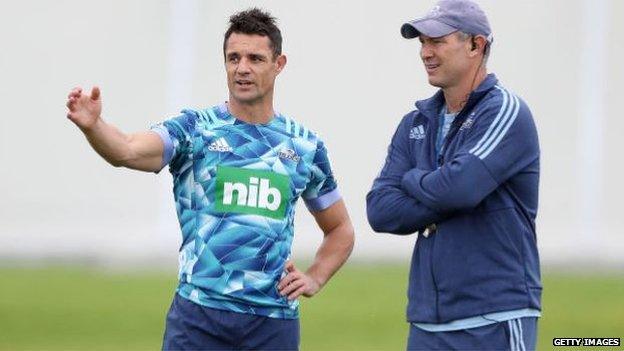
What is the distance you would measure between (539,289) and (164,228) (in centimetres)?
1707

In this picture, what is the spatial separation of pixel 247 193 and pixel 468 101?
1.13 meters

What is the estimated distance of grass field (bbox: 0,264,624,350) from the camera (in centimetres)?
1590

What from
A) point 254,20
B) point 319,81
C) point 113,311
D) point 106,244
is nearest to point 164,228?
point 106,244

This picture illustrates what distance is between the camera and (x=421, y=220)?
25.5 ft

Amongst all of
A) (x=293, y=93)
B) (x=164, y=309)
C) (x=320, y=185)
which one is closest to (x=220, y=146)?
(x=320, y=185)

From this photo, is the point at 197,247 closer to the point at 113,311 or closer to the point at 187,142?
the point at 187,142

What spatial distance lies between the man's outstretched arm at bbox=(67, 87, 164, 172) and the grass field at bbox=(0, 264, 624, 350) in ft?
23.9

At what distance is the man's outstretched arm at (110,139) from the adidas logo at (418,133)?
1200 millimetres

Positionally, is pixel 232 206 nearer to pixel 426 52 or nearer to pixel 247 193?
pixel 247 193

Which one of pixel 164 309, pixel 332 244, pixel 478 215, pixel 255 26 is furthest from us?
pixel 164 309

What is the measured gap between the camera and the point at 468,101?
779cm

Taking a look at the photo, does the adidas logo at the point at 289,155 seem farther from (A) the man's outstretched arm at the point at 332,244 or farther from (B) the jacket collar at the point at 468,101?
(B) the jacket collar at the point at 468,101

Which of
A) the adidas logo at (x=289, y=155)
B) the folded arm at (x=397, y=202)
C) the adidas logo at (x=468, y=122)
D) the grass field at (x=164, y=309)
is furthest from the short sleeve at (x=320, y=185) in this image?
the grass field at (x=164, y=309)

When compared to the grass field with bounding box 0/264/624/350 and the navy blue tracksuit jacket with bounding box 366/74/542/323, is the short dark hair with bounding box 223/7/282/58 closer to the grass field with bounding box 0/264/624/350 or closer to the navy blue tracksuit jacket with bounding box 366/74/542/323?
the navy blue tracksuit jacket with bounding box 366/74/542/323
